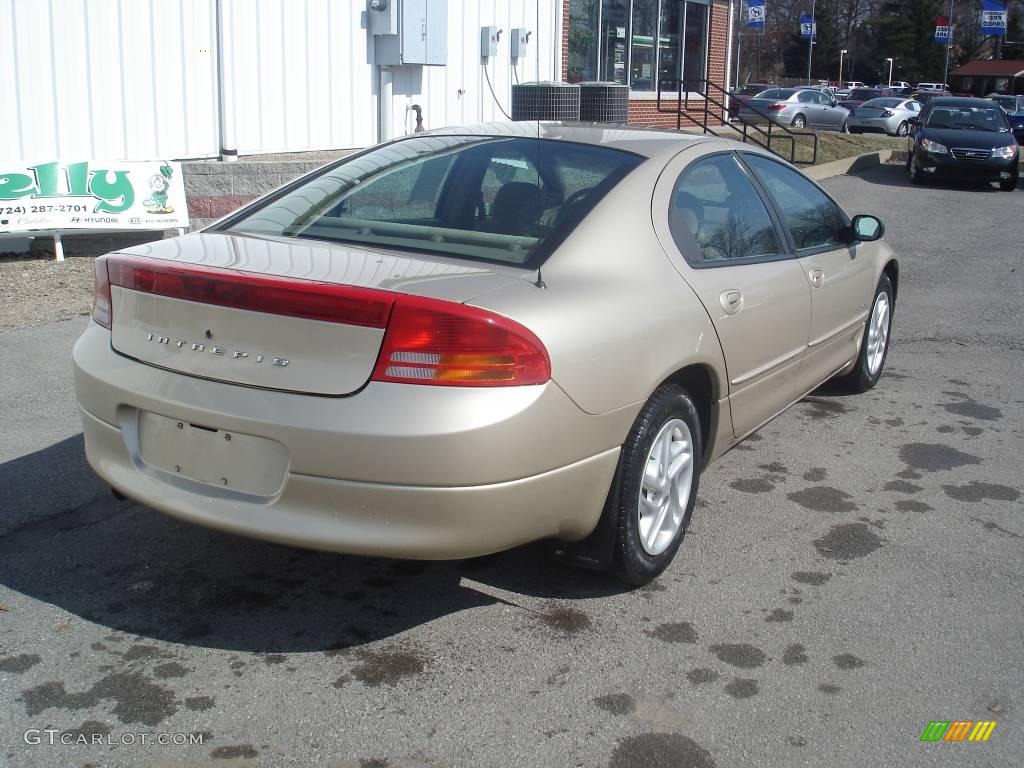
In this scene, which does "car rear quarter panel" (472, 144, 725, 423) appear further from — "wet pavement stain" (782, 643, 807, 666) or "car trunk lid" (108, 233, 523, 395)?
"wet pavement stain" (782, 643, 807, 666)

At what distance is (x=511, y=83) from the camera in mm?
15867

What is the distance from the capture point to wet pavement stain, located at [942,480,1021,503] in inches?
193

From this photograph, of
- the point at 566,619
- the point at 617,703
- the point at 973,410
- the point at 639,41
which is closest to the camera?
the point at 617,703

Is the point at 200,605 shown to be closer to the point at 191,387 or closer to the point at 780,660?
the point at 191,387

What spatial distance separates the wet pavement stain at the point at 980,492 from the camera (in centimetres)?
490

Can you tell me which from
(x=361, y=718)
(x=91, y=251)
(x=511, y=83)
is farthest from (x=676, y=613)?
(x=511, y=83)

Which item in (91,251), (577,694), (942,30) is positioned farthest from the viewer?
(942,30)

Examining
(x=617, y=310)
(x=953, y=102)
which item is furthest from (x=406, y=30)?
(x=953, y=102)

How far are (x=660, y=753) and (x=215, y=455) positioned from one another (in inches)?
60.3

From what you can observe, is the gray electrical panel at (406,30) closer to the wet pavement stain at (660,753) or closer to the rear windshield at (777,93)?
the wet pavement stain at (660,753)

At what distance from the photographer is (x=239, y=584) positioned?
152 inches

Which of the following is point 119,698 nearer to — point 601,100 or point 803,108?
point 601,100

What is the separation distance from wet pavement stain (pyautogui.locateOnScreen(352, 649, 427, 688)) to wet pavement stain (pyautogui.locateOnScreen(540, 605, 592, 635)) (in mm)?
483

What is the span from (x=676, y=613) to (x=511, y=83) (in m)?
13.2
